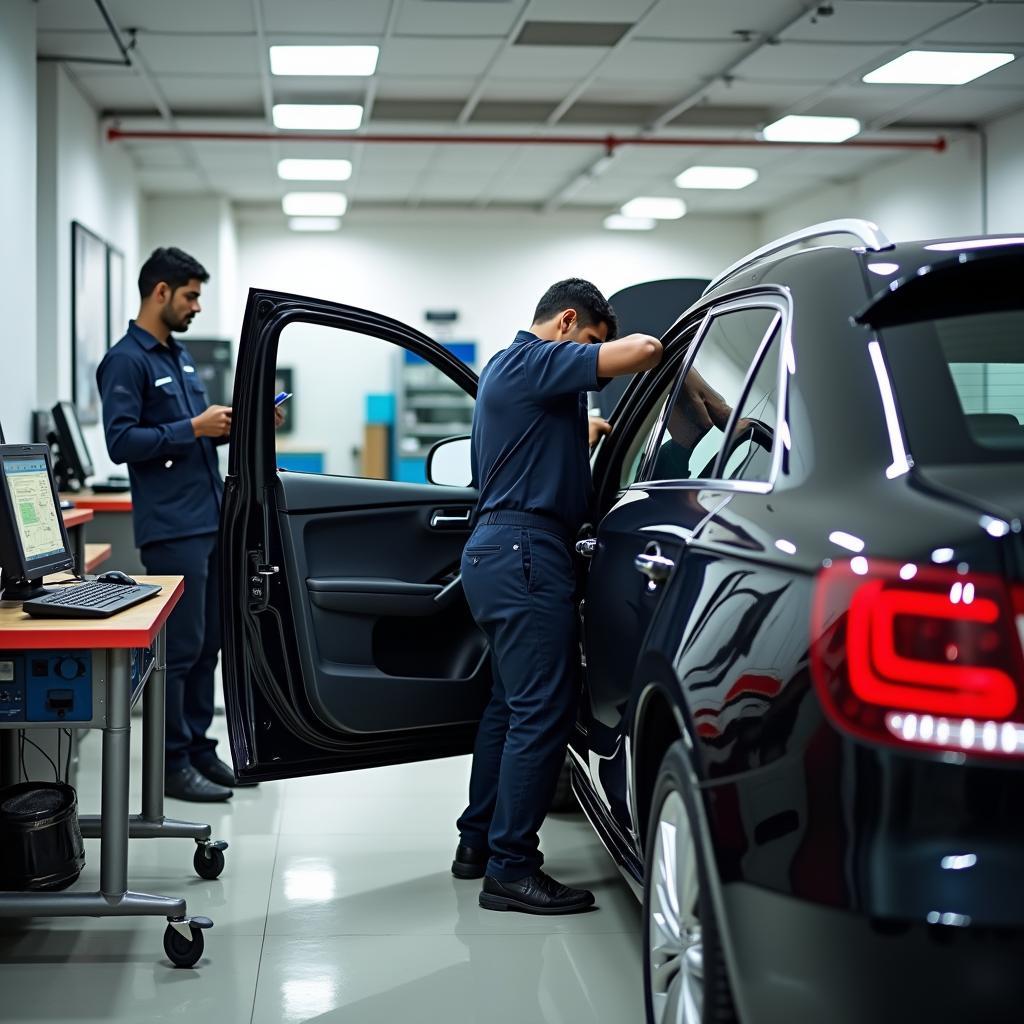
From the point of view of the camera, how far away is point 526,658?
285 cm

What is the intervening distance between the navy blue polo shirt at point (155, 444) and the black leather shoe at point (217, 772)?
753 mm

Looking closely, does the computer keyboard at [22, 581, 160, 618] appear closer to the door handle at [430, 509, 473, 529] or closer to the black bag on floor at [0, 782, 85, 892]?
the black bag on floor at [0, 782, 85, 892]

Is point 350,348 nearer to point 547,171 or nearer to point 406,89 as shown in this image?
point 547,171

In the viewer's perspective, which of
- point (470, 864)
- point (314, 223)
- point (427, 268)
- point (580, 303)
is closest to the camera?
point (580, 303)

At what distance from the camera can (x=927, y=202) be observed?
31.9ft

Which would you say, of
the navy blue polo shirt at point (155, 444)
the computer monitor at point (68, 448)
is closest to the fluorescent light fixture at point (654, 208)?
the computer monitor at point (68, 448)

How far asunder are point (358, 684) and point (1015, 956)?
207 cm

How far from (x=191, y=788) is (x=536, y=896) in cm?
148

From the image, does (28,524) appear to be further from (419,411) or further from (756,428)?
(419,411)

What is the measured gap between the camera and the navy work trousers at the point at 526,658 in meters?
2.84

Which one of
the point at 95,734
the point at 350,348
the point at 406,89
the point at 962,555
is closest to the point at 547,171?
the point at 406,89

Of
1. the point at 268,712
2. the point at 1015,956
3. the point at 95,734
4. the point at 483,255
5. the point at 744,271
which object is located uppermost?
the point at 483,255

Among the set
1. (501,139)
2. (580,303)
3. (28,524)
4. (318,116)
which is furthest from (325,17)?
(28,524)

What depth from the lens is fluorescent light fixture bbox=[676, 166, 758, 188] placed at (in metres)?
10.4
